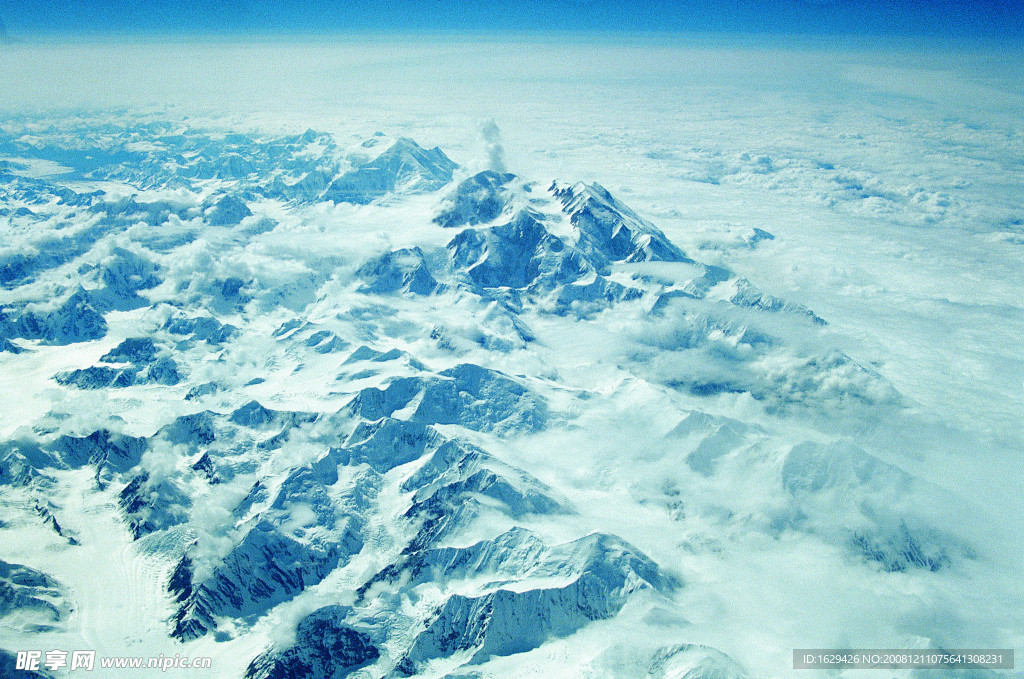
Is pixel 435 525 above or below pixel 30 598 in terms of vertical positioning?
above

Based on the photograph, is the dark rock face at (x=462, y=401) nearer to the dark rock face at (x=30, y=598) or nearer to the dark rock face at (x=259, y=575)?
the dark rock face at (x=259, y=575)

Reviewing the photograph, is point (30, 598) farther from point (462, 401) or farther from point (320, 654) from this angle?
point (462, 401)

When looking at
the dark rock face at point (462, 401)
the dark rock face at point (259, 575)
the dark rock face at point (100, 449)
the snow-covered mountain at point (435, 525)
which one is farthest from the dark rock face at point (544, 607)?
the dark rock face at point (100, 449)

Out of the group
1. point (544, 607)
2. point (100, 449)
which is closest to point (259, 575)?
point (544, 607)

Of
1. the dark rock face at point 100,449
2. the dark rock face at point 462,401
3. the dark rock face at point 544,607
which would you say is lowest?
the dark rock face at point 100,449

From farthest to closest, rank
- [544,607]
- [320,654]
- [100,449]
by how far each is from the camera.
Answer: [100,449]
[320,654]
[544,607]

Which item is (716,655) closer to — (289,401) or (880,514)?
(880,514)

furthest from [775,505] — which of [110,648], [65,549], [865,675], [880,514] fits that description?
[65,549]

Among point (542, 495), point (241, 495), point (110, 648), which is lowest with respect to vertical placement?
point (110, 648)
